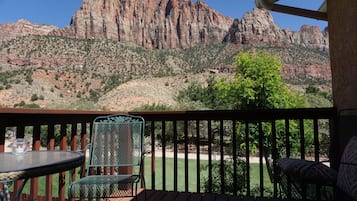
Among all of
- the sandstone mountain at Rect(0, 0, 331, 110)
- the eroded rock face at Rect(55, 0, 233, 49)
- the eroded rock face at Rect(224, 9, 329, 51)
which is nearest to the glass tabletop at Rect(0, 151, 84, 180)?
the sandstone mountain at Rect(0, 0, 331, 110)

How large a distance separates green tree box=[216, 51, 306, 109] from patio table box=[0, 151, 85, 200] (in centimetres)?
591

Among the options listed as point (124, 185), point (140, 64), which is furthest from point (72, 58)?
point (124, 185)

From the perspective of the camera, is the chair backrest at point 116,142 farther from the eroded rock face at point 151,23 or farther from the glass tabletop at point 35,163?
the eroded rock face at point 151,23

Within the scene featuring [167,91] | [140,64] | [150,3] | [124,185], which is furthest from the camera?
[150,3]

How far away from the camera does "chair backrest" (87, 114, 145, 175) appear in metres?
2.50

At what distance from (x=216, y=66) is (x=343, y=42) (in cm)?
2963

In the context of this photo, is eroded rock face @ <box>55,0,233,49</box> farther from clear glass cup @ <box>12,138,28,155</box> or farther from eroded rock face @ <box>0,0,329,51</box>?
clear glass cup @ <box>12,138,28,155</box>

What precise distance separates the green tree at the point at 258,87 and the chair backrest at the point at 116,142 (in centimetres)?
468

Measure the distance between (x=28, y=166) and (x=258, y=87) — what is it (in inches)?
252

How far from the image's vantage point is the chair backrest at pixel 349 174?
5.09 ft

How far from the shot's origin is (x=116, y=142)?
261 centimetres

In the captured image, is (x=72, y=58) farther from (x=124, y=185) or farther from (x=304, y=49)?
(x=124, y=185)

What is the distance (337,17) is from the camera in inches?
91.1

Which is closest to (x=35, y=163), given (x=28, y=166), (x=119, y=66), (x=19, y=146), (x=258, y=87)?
(x=28, y=166)
